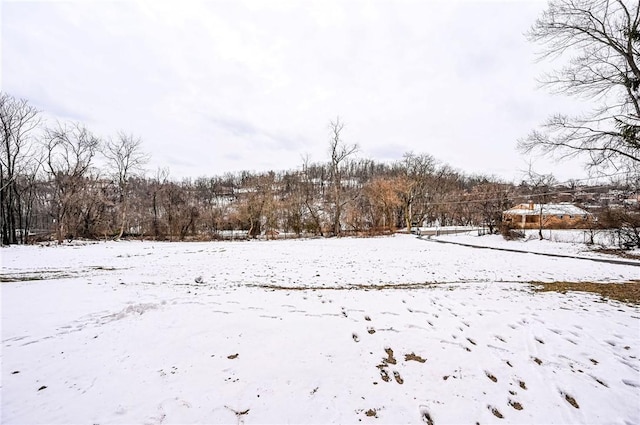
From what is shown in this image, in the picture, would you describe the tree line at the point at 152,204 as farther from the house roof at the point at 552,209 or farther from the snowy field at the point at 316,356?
the snowy field at the point at 316,356

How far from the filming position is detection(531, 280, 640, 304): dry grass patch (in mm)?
6359

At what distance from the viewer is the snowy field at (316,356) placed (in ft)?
8.62

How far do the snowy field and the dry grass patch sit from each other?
57cm

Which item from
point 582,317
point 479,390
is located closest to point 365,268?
point 582,317

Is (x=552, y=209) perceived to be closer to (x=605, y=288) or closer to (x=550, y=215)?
(x=550, y=215)

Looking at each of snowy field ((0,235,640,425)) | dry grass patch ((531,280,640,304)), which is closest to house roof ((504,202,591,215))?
dry grass patch ((531,280,640,304))

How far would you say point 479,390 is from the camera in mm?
2920

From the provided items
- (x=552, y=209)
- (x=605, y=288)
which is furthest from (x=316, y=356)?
(x=552, y=209)

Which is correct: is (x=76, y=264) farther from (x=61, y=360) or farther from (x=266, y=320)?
(x=266, y=320)

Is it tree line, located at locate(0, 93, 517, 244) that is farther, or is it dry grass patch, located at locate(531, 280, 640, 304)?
tree line, located at locate(0, 93, 517, 244)

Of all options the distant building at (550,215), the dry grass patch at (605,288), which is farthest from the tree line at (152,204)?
the dry grass patch at (605,288)

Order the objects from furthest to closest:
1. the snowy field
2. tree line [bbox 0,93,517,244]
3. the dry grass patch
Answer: tree line [bbox 0,93,517,244] → the dry grass patch → the snowy field

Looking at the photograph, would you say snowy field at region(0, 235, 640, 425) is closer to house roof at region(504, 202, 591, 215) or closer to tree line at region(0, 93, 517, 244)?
tree line at region(0, 93, 517, 244)

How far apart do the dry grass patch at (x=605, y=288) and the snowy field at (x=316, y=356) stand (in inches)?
22.3
